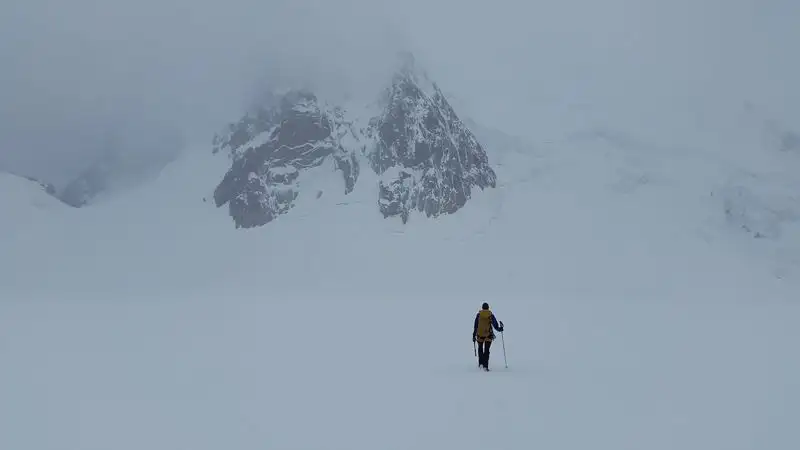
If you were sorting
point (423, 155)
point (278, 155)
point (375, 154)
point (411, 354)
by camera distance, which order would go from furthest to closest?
1. point (278, 155)
2. point (375, 154)
3. point (423, 155)
4. point (411, 354)

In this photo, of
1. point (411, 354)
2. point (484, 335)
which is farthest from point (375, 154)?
point (484, 335)

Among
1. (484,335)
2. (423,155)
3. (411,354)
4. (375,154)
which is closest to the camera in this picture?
(484,335)

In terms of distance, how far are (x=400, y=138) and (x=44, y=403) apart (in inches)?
3273

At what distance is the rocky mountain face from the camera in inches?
3595

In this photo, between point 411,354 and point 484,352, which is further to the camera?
point 411,354

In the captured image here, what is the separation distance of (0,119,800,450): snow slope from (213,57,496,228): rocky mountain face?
6.52 m

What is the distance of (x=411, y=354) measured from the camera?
20.1 meters

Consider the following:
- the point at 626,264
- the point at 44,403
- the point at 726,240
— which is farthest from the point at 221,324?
the point at 726,240

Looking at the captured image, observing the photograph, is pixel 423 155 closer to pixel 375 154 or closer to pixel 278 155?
pixel 375 154

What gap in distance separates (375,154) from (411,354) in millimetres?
75880

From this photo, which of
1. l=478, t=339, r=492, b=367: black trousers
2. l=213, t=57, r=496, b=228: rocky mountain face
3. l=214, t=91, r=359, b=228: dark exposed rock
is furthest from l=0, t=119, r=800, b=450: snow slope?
l=214, t=91, r=359, b=228: dark exposed rock

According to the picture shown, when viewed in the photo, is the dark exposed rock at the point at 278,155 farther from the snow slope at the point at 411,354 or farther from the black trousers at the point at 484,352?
the black trousers at the point at 484,352

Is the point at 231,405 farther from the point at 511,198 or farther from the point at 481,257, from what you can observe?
the point at 511,198

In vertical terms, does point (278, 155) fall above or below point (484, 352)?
above
